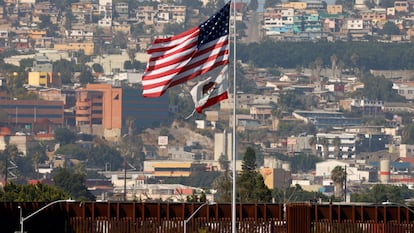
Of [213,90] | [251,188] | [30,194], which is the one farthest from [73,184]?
[213,90]

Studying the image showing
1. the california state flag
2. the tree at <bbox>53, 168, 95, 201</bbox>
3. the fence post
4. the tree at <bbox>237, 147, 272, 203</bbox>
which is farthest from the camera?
the tree at <bbox>53, 168, 95, 201</bbox>

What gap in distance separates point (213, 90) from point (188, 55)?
0.90 metres

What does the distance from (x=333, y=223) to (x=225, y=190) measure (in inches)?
2670

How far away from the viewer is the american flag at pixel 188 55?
43188 millimetres

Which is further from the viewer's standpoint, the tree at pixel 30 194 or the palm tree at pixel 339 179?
the palm tree at pixel 339 179

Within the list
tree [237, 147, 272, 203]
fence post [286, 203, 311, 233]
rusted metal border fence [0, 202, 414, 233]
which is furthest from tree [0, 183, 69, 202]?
fence post [286, 203, 311, 233]

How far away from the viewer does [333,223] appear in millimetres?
58500

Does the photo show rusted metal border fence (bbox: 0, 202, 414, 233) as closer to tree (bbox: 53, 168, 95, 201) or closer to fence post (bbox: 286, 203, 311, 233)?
fence post (bbox: 286, 203, 311, 233)

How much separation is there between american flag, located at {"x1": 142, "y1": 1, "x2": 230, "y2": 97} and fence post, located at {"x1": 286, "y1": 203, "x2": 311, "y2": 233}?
12.9 metres

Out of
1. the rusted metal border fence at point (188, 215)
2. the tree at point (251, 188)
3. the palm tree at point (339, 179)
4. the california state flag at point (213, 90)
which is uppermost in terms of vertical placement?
the california state flag at point (213, 90)

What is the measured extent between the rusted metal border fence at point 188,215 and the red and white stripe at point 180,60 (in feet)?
48.5

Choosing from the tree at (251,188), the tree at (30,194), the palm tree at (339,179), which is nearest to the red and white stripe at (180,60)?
the tree at (30,194)

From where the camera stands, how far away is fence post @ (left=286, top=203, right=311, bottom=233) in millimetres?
55750

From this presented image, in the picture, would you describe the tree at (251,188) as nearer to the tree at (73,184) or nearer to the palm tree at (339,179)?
the tree at (73,184)
